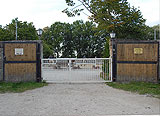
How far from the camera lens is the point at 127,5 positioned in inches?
519

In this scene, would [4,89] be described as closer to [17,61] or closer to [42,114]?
[17,61]

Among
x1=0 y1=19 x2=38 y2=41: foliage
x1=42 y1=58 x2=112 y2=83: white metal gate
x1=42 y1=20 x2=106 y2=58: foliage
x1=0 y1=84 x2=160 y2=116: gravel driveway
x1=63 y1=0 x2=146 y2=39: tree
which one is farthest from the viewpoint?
x1=42 y1=20 x2=106 y2=58: foliage

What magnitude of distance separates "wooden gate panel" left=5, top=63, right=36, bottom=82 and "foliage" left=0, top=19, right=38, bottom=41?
18.9 meters

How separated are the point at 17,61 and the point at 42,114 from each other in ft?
17.1

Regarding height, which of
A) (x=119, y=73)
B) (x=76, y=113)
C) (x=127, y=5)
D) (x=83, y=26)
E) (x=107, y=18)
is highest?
(x=83, y=26)

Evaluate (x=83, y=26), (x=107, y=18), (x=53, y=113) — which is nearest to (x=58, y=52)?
(x=83, y=26)

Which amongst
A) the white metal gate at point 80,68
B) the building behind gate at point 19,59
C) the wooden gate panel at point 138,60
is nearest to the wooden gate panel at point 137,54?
the wooden gate panel at point 138,60

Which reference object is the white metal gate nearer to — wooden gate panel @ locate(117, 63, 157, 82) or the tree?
wooden gate panel @ locate(117, 63, 157, 82)

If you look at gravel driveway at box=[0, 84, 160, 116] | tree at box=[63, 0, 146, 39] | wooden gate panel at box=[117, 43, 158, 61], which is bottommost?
gravel driveway at box=[0, 84, 160, 116]

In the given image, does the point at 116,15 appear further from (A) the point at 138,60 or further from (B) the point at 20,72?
(B) the point at 20,72

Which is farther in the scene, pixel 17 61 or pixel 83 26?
pixel 83 26

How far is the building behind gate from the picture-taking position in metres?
8.55

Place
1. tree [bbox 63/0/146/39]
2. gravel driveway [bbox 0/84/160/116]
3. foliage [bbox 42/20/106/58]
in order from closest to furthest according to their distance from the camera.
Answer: gravel driveway [bbox 0/84/160/116]
tree [bbox 63/0/146/39]
foliage [bbox 42/20/106/58]

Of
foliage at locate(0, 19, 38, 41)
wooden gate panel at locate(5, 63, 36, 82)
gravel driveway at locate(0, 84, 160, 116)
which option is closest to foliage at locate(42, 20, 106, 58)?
foliage at locate(0, 19, 38, 41)
